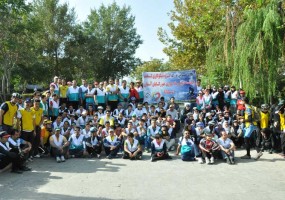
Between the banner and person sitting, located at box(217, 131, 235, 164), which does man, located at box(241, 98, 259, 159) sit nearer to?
person sitting, located at box(217, 131, 235, 164)

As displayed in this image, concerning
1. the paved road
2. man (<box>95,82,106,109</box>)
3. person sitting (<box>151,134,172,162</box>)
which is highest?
man (<box>95,82,106,109</box>)

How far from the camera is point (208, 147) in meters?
10.8

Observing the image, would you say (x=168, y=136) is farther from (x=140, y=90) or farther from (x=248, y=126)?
(x=140, y=90)

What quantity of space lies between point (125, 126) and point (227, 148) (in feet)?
14.8

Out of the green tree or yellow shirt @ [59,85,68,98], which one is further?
the green tree

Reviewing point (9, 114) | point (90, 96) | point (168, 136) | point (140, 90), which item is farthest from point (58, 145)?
point (140, 90)

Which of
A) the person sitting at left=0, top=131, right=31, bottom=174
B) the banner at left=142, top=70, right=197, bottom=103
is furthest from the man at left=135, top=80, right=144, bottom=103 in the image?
the person sitting at left=0, top=131, right=31, bottom=174

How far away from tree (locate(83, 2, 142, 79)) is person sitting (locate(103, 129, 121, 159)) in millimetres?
24185

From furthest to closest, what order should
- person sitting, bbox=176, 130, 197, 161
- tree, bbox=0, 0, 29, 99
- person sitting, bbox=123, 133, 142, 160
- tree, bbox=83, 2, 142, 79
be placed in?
tree, bbox=83, 2, 142, 79 < tree, bbox=0, 0, 29, 99 < person sitting, bbox=123, 133, 142, 160 < person sitting, bbox=176, 130, 197, 161

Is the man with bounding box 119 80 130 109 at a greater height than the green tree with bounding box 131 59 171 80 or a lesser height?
lesser

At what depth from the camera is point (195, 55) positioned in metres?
23.8


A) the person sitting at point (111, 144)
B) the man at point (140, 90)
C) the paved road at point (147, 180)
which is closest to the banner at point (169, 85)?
the man at point (140, 90)

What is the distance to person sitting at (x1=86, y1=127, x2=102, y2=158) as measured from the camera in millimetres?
Result: 11623

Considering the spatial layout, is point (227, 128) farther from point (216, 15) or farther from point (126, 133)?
point (216, 15)
